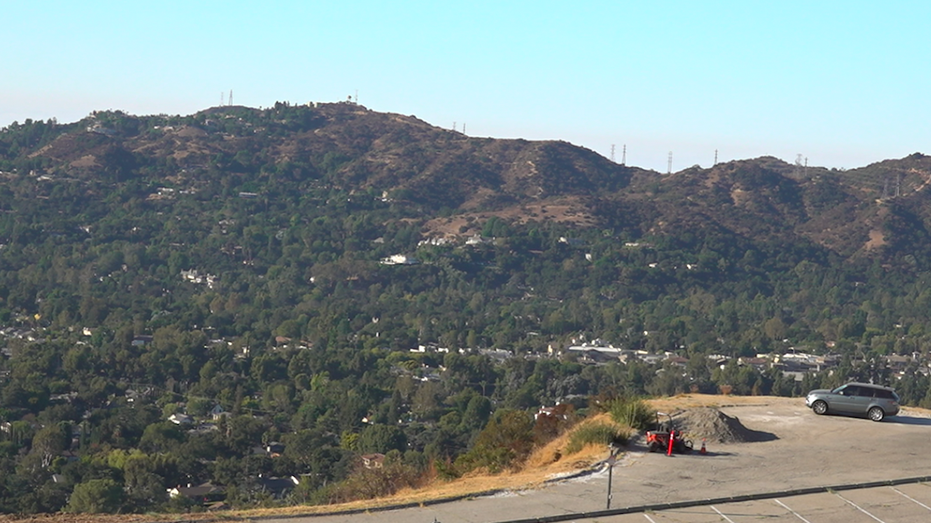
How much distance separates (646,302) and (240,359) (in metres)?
51.1

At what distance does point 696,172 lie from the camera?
528ft

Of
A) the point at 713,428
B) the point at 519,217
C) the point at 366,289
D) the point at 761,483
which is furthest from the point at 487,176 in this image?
the point at 761,483

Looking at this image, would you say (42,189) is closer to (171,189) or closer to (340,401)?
(171,189)

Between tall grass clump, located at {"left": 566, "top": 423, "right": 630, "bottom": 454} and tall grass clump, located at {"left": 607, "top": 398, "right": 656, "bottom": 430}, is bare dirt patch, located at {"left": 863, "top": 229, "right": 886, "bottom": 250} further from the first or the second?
tall grass clump, located at {"left": 566, "top": 423, "right": 630, "bottom": 454}

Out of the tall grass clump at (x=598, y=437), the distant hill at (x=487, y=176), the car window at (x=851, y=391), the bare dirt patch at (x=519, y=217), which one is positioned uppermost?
the distant hill at (x=487, y=176)

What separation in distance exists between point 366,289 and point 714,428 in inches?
3833

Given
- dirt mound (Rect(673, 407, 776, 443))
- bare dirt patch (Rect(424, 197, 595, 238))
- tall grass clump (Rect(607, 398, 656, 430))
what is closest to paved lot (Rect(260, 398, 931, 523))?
dirt mound (Rect(673, 407, 776, 443))

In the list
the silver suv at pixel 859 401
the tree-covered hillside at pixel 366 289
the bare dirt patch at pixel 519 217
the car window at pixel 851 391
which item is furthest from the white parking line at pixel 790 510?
the bare dirt patch at pixel 519 217

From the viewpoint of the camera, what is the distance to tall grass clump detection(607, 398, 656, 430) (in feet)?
77.4

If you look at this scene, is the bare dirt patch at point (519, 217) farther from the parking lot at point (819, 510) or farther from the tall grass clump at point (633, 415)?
the parking lot at point (819, 510)

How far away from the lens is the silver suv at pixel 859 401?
26641 millimetres

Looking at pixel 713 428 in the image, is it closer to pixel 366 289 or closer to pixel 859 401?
pixel 859 401

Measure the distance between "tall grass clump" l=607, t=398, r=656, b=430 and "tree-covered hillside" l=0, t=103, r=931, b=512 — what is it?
1899mm

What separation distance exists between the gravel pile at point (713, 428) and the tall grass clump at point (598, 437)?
159 centimetres
